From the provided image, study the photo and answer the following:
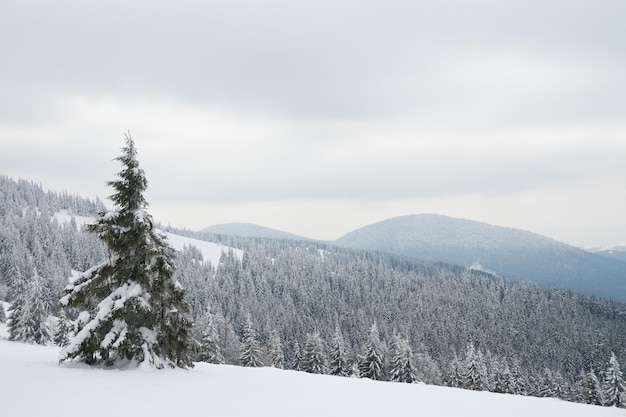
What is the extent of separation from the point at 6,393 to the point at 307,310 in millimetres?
162107

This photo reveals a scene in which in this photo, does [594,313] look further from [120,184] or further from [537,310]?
[120,184]

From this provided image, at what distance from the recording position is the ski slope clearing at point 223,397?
9.66 meters

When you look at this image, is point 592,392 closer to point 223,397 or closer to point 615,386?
point 615,386

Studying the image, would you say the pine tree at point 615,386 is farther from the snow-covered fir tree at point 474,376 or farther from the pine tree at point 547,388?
the pine tree at point 547,388

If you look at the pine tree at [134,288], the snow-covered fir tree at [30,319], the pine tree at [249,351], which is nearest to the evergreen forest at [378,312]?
the snow-covered fir tree at [30,319]

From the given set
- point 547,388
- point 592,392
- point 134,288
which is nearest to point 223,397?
point 134,288

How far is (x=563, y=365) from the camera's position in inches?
5605

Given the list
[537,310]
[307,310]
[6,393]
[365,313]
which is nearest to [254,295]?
[307,310]

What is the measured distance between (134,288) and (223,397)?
5.68 m

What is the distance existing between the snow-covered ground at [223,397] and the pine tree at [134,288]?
3.23 ft

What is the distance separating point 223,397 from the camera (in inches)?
471

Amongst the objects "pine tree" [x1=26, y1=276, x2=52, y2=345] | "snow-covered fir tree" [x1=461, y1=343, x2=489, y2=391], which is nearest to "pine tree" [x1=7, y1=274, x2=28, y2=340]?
"pine tree" [x1=26, y1=276, x2=52, y2=345]

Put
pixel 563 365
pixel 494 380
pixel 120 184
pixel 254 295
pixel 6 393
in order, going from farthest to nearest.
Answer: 1. pixel 254 295
2. pixel 563 365
3. pixel 494 380
4. pixel 120 184
5. pixel 6 393

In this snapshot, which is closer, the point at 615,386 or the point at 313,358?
the point at 615,386
